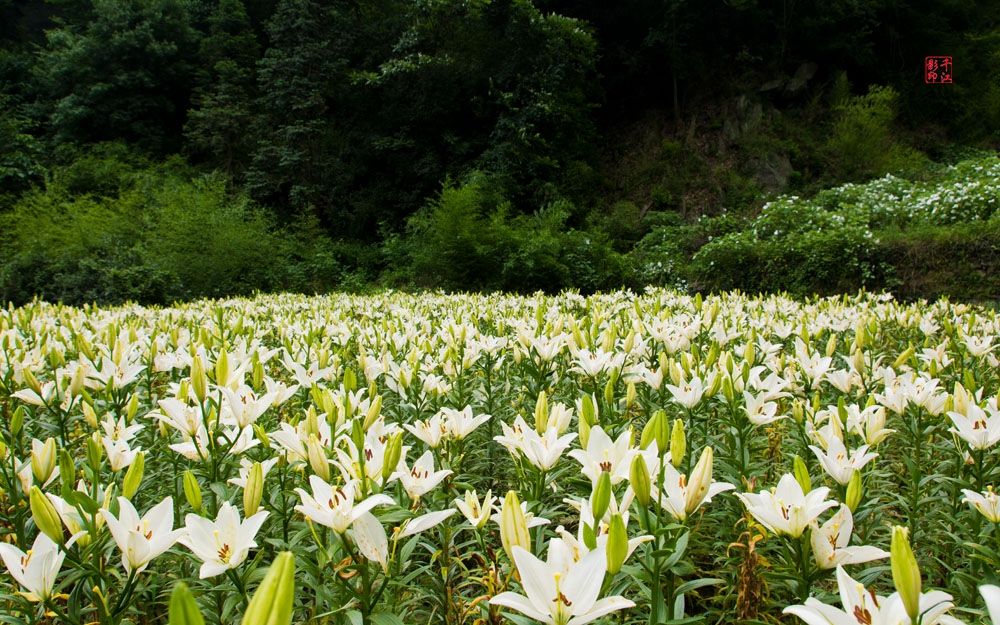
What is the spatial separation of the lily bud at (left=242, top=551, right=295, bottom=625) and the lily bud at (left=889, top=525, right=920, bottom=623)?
1.95ft

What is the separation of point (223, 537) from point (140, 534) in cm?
10

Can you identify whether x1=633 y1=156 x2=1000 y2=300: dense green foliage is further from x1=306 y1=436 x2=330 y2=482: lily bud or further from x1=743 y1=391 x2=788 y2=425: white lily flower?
x1=306 y1=436 x2=330 y2=482: lily bud

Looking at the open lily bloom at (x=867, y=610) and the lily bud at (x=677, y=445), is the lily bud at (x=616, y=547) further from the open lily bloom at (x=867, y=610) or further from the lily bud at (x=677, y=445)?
the lily bud at (x=677, y=445)

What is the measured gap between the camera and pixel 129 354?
1948mm

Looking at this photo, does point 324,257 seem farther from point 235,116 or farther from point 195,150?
point 195,150

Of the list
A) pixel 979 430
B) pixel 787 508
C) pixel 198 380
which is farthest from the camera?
pixel 198 380

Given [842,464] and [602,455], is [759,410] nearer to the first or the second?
[842,464]

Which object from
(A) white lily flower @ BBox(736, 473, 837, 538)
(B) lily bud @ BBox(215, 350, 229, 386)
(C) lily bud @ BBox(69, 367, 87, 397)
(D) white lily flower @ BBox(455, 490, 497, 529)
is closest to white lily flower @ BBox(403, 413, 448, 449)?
(D) white lily flower @ BBox(455, 490, 497, 529)

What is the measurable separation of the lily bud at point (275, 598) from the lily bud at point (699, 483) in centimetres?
61

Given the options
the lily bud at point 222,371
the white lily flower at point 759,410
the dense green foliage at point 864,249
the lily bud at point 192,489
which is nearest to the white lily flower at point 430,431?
the lily bud at point 192,489

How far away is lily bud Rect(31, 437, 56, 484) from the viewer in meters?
0.99

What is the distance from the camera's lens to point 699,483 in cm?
82

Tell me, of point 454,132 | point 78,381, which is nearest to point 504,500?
point 78,381

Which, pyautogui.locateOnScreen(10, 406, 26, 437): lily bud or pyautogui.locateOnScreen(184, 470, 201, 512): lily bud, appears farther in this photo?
pyautogui.locateOnScreen(10, 406, 26, 437): lily bud
